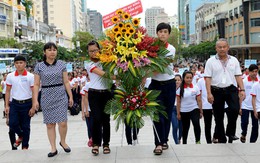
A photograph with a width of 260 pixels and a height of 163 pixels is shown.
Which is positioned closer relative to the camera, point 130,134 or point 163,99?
point 163,99

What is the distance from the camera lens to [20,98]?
19.4ft

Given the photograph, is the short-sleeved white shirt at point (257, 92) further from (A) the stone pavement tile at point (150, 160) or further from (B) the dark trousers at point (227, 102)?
(A) the stone pavement tile at point (150, 160)

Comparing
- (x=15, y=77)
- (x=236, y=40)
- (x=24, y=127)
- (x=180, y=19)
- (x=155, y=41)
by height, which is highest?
(x=180, y=19)

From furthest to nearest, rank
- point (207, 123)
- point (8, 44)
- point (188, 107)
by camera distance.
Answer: point (8, 44)
point (188, 107)
point (207, 123)

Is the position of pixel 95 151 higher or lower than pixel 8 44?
lower

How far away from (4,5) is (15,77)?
4370 cm

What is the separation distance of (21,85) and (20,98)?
0.23m

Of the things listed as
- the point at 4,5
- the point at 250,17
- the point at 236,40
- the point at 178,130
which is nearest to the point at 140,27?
the point at 178,130

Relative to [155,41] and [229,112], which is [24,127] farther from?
[229,112]

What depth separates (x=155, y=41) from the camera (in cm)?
472

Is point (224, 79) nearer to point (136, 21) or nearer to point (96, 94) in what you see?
point (136, 21)

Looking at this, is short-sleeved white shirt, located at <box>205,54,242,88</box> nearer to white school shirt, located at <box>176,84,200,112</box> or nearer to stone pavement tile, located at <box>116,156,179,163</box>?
white school shirt, located at <box>176,84,200,112</box>

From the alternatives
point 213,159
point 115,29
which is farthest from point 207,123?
point 115,29

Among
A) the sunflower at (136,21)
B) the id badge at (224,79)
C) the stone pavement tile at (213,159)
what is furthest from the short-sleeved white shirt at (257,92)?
the sunflower at (136,21)
